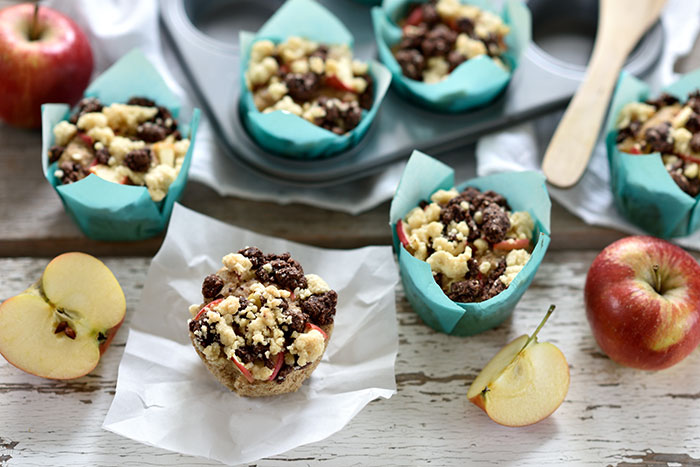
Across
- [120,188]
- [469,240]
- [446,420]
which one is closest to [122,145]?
[120,188]

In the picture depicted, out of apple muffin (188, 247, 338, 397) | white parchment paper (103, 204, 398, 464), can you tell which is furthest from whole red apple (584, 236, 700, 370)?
apple muffin (188, 247, 338, 397)

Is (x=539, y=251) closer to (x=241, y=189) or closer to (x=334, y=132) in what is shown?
(x=334, y=132)

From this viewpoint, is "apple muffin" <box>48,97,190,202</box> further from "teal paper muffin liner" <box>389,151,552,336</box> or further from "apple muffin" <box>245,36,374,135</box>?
"teal paper muffin liner" <box>389,151,552,336</box>

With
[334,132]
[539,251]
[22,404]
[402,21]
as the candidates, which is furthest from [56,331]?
[402,21]

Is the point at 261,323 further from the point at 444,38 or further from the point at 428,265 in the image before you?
the point at 444,38

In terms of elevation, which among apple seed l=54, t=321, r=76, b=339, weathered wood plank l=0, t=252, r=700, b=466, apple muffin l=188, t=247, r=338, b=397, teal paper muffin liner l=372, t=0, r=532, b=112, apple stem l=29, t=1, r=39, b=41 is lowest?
weathered wood plank l=0, t=252, r=700, b=466
